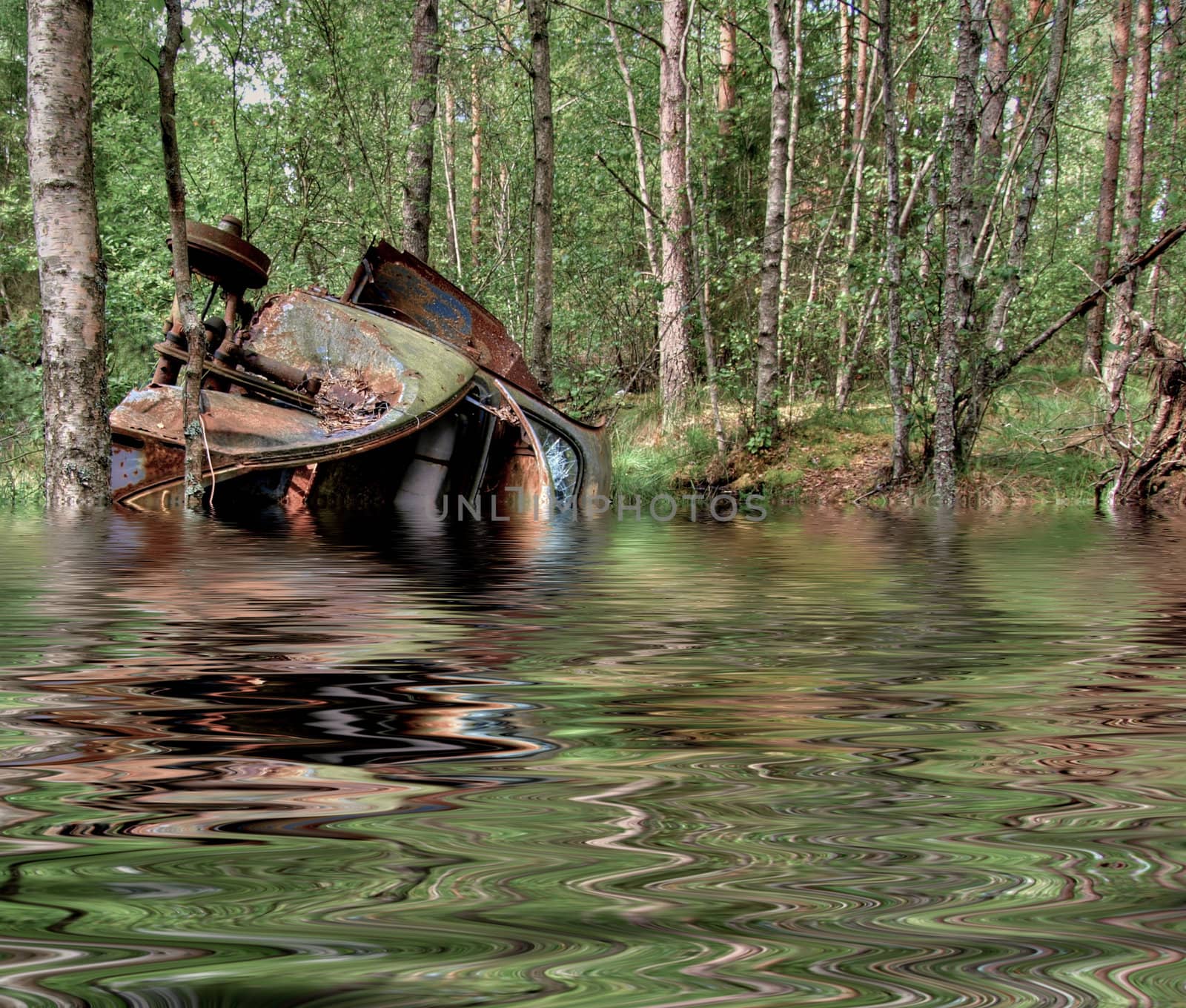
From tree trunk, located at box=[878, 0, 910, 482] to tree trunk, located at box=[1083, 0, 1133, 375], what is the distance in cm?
651

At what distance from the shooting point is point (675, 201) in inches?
650

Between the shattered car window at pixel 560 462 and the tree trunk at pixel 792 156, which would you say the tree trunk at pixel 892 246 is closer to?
the tree trunk at pixel 792 156

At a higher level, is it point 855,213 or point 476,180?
point 476,180

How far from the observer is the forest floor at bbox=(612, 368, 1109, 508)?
43.2 feet

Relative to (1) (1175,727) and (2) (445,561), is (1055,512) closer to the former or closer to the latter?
(2) (445,561)

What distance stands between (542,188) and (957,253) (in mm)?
5906

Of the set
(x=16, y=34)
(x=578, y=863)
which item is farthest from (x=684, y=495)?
(x=16, y=34)

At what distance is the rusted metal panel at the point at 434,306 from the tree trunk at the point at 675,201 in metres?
3.71

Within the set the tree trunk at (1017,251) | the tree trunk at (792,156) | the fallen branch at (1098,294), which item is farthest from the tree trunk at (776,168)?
the fallen branch at (1098,294)

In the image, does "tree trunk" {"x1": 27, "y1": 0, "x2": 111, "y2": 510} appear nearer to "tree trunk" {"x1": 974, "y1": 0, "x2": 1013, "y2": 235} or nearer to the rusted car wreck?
the rusted car wreck

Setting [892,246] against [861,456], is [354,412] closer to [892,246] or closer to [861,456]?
[892,246]

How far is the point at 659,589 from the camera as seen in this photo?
3930 mm

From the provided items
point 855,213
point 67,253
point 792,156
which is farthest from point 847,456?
point 67,253

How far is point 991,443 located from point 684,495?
4075 mm
